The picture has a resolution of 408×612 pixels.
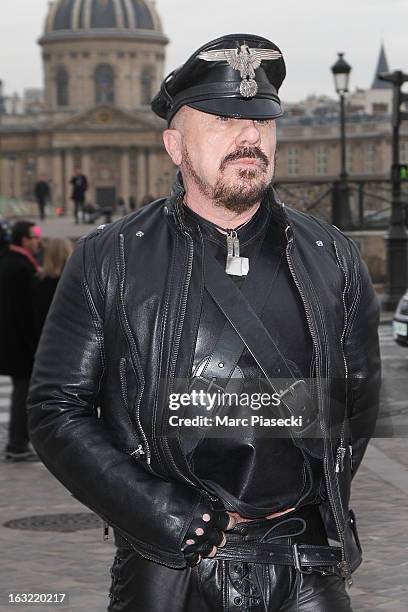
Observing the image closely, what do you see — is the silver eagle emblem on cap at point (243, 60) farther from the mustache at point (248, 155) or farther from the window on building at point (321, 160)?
the window on building at point (321, 160)

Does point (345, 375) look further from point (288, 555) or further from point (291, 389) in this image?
point (288, 555)

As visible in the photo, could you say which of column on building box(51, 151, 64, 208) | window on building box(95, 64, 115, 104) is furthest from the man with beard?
window on building box(95, 64, 115, 104)

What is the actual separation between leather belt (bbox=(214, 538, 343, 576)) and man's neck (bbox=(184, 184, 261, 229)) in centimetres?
66

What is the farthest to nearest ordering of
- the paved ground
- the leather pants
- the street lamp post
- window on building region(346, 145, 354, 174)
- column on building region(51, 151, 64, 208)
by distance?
1. column on building region(51, 151, 64, 208)
2. window on building region(346, 145, 354, 174)
3. the street lamp post
4. the paved ground
5. the leather pants

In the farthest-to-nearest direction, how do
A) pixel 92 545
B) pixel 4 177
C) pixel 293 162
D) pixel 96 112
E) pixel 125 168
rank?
1. pixel 4 177
2. pixel 125 168
3. pixel 96 112
4. pixel 293 162
5. pixel 92 545

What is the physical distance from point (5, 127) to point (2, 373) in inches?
5203

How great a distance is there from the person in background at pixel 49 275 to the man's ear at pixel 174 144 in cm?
738

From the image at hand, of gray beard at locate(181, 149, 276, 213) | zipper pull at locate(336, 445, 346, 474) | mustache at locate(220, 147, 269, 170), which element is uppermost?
mustache at locate(220, 147, 269, 170)

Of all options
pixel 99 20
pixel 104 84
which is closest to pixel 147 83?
pixel 104 84

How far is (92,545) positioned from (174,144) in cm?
457

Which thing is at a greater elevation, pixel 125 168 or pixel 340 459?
pixel 340 459

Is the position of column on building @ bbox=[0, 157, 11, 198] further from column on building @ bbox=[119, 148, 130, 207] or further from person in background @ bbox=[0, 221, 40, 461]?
person in background @ bbox=[0, 221, 40, 461]

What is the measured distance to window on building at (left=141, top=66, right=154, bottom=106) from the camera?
14538 centimetres

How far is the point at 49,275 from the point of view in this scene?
1082cm
